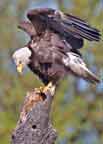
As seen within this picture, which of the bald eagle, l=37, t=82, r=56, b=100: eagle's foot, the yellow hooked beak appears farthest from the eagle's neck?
l=37, t=82, r=56, b=100: eagle's foot

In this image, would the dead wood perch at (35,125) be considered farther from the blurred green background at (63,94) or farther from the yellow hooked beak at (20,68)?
the blurred green background at (63,94)

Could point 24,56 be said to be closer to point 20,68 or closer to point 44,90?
point 20,68

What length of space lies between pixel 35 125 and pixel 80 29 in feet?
5.29

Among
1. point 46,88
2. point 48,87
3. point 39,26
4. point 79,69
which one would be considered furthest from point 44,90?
point 39,26

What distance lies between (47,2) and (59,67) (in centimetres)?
977

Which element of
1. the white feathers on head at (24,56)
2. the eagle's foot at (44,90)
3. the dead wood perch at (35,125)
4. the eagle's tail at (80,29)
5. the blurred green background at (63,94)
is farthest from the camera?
the blurred green background at (63,94)

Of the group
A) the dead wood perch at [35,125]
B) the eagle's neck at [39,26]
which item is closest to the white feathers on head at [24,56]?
the eagle's neck at [39,26]

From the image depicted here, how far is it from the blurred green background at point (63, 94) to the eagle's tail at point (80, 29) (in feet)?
24.5

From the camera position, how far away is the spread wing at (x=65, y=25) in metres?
7.46

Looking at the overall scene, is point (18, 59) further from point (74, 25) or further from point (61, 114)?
point (61, 114)

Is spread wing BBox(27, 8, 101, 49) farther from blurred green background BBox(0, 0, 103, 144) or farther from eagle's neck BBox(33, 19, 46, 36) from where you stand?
blurred green background BBox(0, 0, 103, 144)

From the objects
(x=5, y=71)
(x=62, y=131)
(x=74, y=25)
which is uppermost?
(x=74, y=25)

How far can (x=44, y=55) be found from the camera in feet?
25.1

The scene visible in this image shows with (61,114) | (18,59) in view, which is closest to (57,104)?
(61,114)
